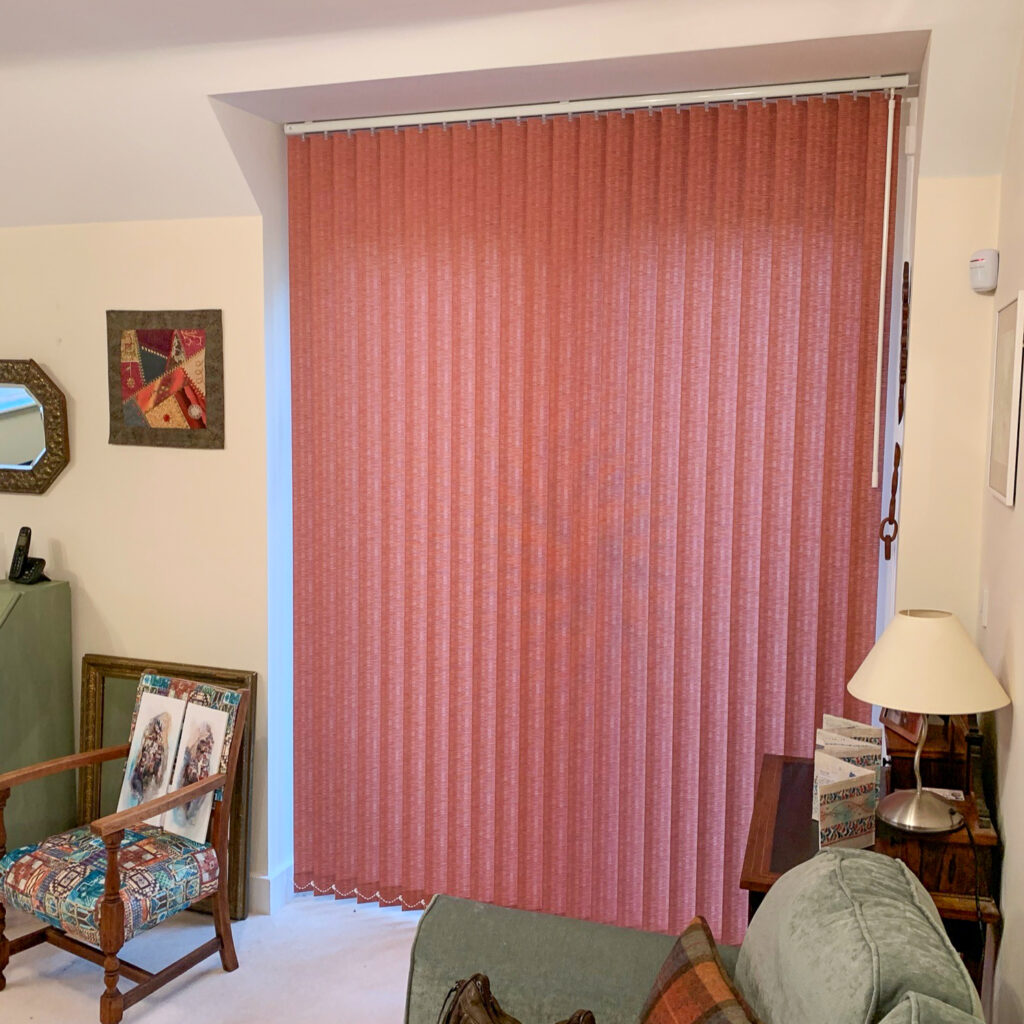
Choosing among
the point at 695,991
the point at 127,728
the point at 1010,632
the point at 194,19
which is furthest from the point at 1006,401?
the point at 127,728

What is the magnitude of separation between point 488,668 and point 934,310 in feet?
5.31

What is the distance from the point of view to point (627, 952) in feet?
6.46

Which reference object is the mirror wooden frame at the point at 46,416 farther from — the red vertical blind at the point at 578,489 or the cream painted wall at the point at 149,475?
the red vertical blind at the point at 578,489

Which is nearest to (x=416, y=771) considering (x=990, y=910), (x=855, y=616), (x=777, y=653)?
(x=777, y=653)

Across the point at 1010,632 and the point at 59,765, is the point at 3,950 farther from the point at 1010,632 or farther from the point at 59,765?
the point at 1010,632

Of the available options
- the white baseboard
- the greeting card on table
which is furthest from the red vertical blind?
the greeting card on table

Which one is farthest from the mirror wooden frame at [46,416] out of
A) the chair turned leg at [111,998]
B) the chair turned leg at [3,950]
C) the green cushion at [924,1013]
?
the green cushion at [924,1013]

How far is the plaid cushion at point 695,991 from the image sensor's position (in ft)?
4.84

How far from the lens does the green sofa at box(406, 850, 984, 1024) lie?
1.32 metres

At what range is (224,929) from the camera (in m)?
3.09

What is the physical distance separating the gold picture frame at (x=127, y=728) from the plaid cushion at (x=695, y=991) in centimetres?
195

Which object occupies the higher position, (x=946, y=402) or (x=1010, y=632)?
(x=946, y=402)

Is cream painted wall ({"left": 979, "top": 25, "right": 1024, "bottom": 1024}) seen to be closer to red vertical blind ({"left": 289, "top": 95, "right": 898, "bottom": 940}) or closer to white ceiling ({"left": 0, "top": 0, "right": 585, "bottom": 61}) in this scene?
red vertical blind ({"left": 289, "top": 95, "right": 898, "bottom": 940})

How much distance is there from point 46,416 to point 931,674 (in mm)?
2868
